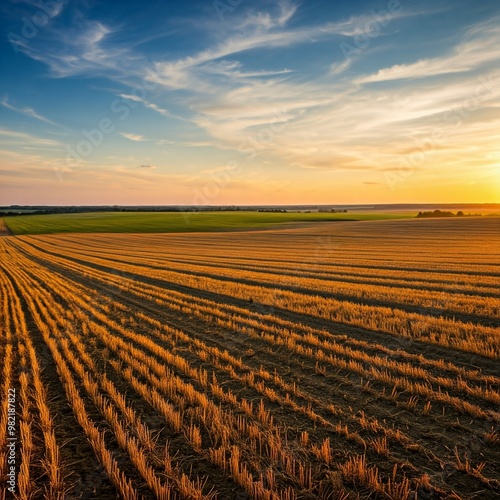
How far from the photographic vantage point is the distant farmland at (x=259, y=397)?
4.62 meters

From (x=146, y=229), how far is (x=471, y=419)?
292 ft

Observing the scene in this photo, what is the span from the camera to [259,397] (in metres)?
6.87

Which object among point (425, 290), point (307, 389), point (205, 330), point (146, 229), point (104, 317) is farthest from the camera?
point (146, 229)

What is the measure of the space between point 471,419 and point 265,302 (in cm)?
987

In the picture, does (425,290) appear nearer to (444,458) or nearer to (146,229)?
(444,458)

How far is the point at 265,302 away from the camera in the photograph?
50.0 feet

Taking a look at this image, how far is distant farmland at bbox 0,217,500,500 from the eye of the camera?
4.62 meters

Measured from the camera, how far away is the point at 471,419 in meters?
5.90

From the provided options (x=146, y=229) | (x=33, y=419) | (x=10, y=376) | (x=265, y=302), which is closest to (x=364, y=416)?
(x=33, y=419)

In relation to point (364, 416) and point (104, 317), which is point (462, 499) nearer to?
point (364, 416)

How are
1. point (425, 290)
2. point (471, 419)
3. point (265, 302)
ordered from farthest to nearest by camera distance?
point (425, 290) < point (265, 302) < point (471, 419)

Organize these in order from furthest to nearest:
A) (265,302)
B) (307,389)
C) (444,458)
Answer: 1. (265,302)
2. (307,389)
3. (444,458)

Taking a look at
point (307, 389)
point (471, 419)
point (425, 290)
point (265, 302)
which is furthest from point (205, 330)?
point (425, 290)

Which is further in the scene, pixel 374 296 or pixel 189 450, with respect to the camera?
pixel 374 296
